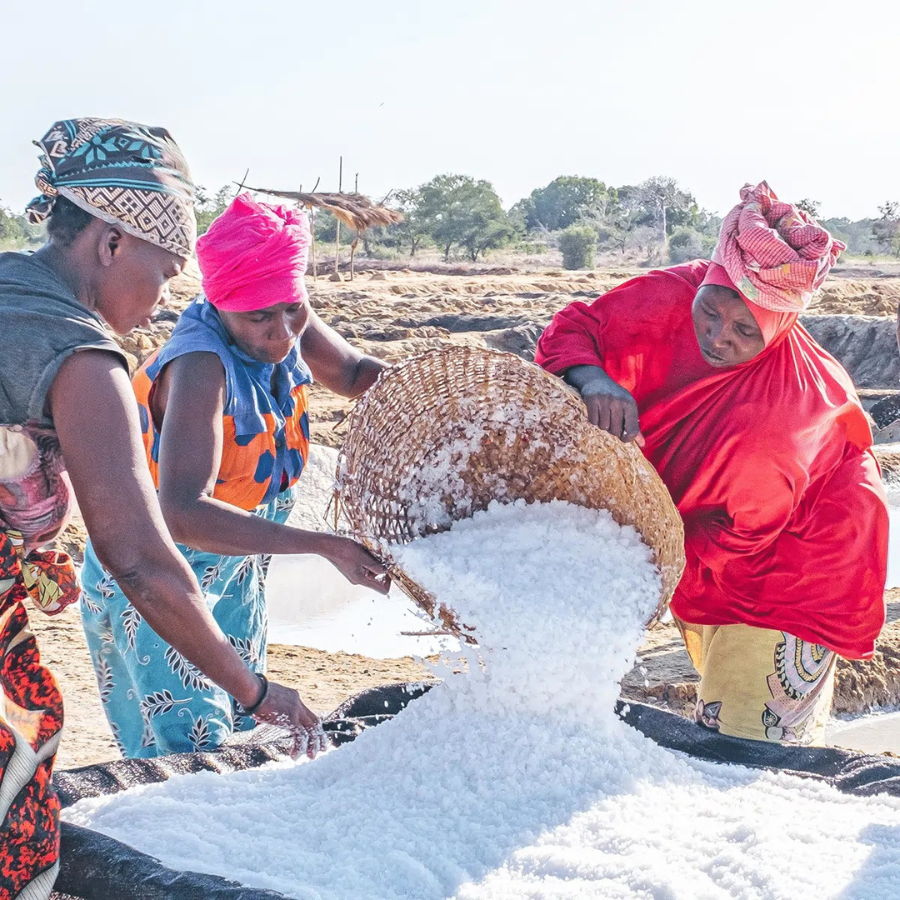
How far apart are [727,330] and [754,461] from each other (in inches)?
12.5

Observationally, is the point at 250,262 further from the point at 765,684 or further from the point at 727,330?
the point at 765,684

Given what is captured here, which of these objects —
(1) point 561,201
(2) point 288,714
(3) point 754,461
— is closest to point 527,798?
(2) point 288,714

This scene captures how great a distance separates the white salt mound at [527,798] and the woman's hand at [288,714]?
0.81ft

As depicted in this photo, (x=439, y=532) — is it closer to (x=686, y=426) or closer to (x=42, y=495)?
(x=686, y=426)

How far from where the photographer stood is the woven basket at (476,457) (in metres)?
2.56

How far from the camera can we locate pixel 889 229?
112 feet

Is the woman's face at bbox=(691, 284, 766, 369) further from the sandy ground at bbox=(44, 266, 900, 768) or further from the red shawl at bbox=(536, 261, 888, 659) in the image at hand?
the sandy ground at bbox=(44, 266, 900, 768)

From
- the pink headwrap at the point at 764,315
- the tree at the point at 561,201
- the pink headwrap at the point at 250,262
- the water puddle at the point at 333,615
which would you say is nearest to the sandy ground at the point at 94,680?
the water puddle at the point at 333,615

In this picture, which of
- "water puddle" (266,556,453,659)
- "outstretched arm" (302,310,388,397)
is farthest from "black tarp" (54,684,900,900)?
"water puddle" (266,556,453,659)

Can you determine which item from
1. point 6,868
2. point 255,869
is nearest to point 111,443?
point 6,868

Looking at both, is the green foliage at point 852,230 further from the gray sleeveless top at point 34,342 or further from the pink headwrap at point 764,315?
the gray sleeveless top at point 34,342

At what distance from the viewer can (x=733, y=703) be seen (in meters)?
2.86

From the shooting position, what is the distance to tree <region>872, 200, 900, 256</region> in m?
32.0

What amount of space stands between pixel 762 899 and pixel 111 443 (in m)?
1.35
